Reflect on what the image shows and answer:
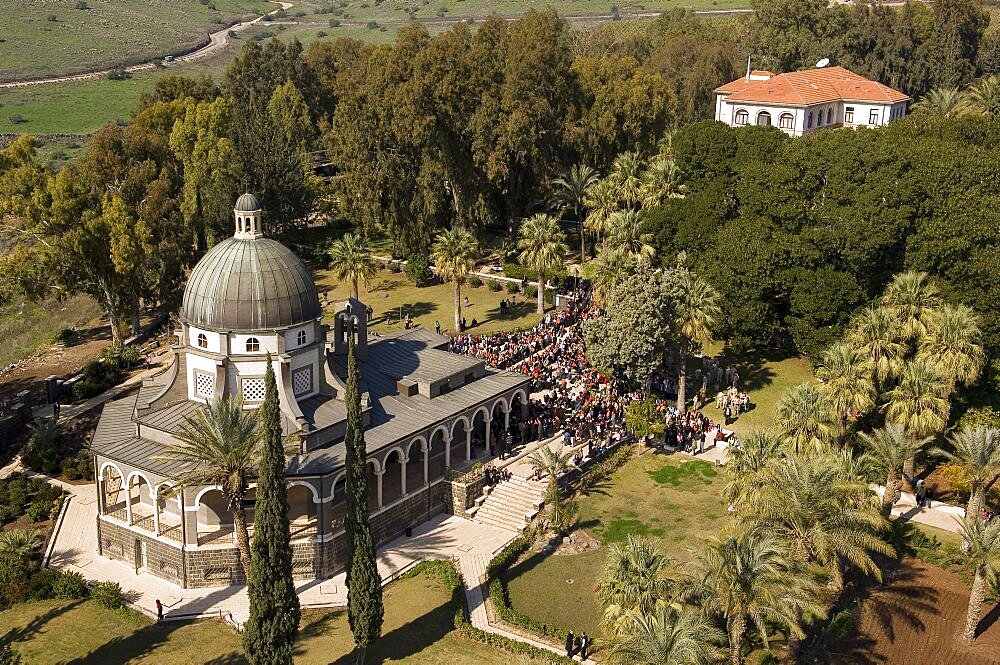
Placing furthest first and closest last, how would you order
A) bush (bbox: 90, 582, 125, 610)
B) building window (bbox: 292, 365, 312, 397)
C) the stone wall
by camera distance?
building window (bbox: 292, 365, 312, 397)
the stone wall
bush (bbox: 90, 582, 125, 610)

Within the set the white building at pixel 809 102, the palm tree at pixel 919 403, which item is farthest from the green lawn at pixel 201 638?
the white building at pixel 809 102

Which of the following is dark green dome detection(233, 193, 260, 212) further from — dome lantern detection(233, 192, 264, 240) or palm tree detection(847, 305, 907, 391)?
palm tree detection(847, 305, 907, 391)

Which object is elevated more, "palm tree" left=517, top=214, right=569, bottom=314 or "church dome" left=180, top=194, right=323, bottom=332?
"church dome" left=180, top=194, right=323, bottom=332

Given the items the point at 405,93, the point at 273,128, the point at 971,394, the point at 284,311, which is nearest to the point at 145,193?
the point at 273,128

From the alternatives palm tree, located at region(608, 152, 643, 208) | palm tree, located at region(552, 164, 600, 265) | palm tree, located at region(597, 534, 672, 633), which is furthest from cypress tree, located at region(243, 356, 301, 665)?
palm tree, located at region(552, 164, 600, 265)

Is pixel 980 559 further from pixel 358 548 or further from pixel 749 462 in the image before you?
pixel 358 548

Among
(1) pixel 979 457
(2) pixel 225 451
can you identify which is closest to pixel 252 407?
(2) pixel 225 451

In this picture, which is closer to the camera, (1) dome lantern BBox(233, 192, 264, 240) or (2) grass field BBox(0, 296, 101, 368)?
(1) dome lantern BBox(233, 192, 264, 240)
